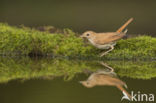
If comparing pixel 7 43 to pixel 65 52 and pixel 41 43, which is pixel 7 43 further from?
pixel 65 52

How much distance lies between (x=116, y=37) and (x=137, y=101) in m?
3.14

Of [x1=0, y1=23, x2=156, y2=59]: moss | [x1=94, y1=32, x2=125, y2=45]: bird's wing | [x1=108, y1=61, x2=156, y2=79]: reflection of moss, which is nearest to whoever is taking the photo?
[x1=108, y1=61, x2=156, y2=79]: reflection of moss

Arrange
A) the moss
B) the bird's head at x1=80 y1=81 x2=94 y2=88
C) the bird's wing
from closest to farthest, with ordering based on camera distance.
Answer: the bird's head at x1=80 y1=81 x2=94 y2=88, the bird's wing, the moss

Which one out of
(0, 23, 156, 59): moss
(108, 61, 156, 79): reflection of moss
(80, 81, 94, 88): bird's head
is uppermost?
(0, 23, 156, 59): moss

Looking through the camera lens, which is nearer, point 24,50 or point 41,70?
point 41,70

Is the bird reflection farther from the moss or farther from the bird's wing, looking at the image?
the moss

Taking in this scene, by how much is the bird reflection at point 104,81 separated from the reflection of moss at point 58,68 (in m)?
0.27

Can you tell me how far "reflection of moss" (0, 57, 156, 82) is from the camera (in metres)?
7.52

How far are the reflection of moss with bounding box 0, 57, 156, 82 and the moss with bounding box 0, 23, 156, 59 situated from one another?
39cm

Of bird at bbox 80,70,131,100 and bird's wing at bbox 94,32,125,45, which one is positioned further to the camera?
bird's wing at bbox 94,32,125,45

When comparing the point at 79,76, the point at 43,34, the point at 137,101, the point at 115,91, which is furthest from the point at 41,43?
the point at 137,101

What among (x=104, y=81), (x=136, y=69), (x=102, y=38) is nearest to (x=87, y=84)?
(x=104, y=81)

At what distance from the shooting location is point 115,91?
6.50 m

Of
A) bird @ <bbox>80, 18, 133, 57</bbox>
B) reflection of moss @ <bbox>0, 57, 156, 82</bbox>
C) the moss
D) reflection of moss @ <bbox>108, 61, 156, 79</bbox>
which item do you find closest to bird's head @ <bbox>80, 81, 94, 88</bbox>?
reflection of moss @ <bbox>0, 57, 156, 82</bbox>
